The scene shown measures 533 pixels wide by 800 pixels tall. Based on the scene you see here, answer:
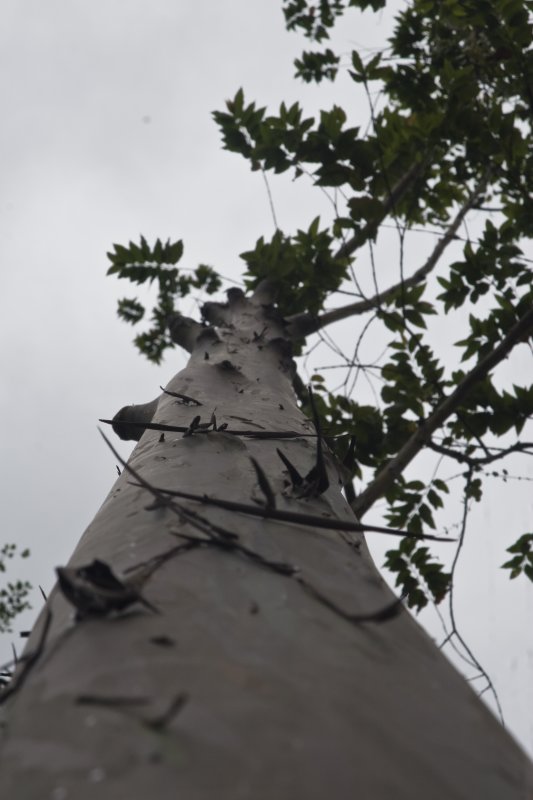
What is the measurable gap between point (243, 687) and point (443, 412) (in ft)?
7.32

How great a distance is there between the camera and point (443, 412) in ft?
8.90

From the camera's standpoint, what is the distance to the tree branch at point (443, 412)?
2.65m

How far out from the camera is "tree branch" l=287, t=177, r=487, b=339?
10.1 feet

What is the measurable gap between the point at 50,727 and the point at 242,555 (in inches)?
14.0

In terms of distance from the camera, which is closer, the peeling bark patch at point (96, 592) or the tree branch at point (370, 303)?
the peeling bark patch at point (96, 592)

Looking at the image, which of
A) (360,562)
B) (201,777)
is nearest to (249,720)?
(201,777)

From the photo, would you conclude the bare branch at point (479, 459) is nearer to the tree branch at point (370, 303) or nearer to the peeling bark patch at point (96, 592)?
the tree branch at point (370, 303)

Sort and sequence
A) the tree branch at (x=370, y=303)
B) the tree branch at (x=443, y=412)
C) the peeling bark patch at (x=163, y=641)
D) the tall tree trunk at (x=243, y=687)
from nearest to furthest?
the tall tree trunk at (x=243, y=687) < the peeling bark patch at (x=163, y=641) < the tree branch at (x=443, y=412) < the tree branch at (x=370, y=303)

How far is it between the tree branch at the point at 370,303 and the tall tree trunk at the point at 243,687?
2.03m

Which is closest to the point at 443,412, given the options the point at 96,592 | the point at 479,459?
the point at 479,459

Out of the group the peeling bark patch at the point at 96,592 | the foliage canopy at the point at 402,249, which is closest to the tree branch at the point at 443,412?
the foliage canopy at the point at 402,249

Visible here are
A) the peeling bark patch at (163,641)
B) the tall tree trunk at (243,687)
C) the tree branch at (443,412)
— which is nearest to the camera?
the tall tree trunk at (243,687)

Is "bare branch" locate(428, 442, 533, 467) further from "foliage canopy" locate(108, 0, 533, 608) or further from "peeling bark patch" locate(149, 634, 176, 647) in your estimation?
"peeling bark patch" locate(149, 634, 176, 647)

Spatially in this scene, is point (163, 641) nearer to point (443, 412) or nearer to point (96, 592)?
point (96, 592)
